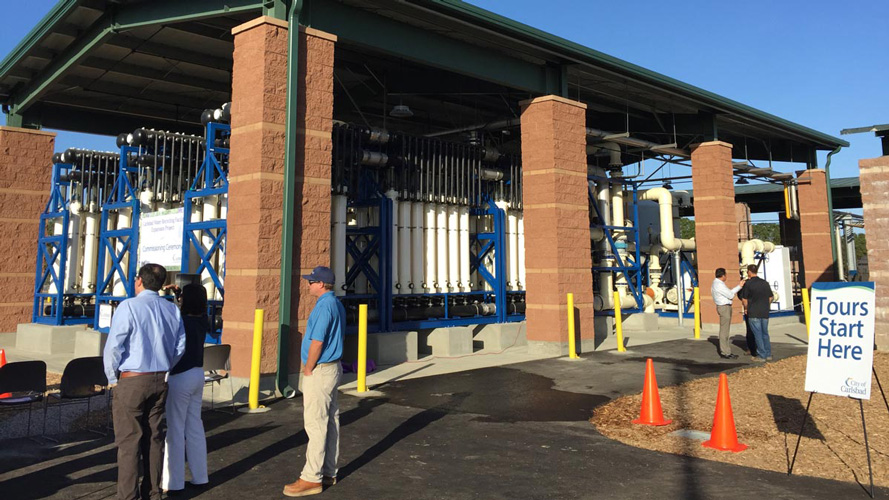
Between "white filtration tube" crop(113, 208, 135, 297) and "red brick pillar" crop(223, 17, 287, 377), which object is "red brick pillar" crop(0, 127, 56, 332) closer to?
"white filtration tube" crop(113, 208, 135, 297)

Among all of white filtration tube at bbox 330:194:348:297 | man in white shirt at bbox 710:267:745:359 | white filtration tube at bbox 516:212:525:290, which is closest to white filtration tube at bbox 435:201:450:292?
white filtration tube at bbox 516:212:525:290

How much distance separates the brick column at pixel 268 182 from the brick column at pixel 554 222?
5.88m

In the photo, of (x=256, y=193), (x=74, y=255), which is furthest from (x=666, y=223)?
(x=74, y=255)

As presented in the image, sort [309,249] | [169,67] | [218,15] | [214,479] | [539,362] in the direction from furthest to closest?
[169,67], [539,362], [218,15], [309,249], [214,479]

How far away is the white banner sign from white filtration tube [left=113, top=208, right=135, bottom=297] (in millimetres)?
1763

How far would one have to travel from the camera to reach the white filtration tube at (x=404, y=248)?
1473cm

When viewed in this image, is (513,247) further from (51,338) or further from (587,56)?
(51,338)

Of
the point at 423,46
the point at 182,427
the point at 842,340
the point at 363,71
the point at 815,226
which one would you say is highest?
the point at 363,71

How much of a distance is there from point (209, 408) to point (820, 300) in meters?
7.75

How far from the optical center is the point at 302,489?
17.2 ft

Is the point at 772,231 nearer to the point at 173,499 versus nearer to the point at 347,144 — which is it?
the point at 347,144

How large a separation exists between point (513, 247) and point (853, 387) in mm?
11970

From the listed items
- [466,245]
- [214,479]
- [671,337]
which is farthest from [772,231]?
[214,479]

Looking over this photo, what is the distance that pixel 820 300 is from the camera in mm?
6324
